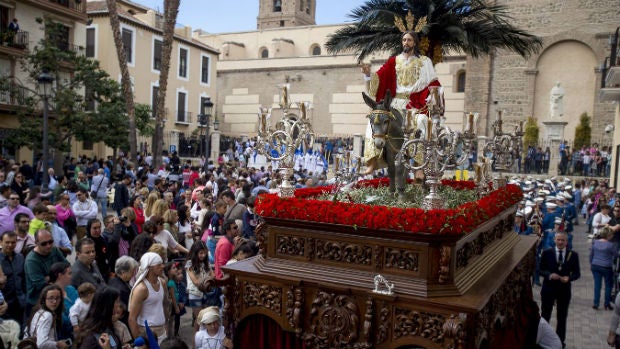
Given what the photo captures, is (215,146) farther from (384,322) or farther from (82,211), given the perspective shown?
(384,322)

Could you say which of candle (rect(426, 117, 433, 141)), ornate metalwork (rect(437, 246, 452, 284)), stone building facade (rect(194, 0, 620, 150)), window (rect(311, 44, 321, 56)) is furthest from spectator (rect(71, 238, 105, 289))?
window (rect(311, 44, 321, 56))

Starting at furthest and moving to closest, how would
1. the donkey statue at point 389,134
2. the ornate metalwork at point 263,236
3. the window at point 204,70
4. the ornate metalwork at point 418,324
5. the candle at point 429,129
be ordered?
the window at point 204,70 → the ornate metalwork at point 263,236 → the donkey statue at point 389,134 → the candle at point 429,129 → the ornate metalwork at point 418,324

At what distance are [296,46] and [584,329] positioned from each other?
44.6 m

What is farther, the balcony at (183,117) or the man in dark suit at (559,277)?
the balcony at (183,117)

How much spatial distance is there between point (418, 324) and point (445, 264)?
519 mm

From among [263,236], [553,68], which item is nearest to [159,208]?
[263,236]

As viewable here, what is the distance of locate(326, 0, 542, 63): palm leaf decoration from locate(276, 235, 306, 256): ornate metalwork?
15.7 feet

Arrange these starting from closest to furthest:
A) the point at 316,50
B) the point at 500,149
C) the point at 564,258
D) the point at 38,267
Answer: the point at 38,267, the point at 500,149, the point at 564,258, the point at 316,50

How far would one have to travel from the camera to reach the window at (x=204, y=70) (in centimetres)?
3772

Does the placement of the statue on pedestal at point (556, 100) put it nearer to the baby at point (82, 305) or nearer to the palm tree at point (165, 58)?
the palm tree at point (165, 58)

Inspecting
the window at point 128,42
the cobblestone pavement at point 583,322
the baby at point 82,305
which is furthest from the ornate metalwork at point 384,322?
the window at point 128,42

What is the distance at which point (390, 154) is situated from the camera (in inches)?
226

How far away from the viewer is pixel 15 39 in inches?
880

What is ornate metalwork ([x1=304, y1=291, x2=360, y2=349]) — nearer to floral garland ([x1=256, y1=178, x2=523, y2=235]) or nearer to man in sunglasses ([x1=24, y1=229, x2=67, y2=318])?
floral garland ([x1=256, y1=178, x2=523, y2=235])
